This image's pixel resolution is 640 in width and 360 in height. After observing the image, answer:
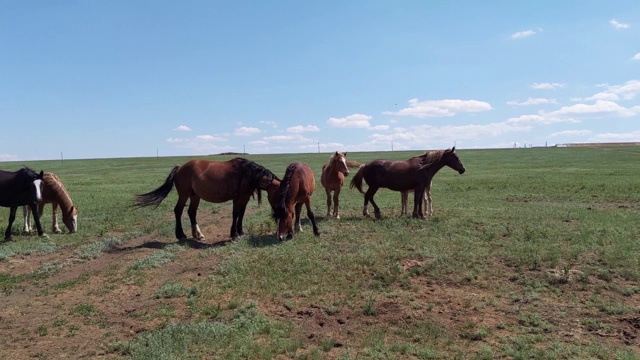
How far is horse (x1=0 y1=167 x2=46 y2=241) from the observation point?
1284cm

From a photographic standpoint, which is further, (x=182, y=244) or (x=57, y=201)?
(x=57, y=201)

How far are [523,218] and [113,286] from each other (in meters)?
11.5

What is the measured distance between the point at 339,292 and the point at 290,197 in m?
4.09

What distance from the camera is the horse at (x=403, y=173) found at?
573 inches

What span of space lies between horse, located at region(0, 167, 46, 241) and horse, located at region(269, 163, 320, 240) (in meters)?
6.89

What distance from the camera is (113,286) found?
26.8 ft

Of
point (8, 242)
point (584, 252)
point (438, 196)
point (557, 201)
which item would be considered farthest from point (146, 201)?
point (557, 201)

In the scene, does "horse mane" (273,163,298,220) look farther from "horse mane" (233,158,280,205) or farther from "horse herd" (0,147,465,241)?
"horse mane" (233,158,280,205)

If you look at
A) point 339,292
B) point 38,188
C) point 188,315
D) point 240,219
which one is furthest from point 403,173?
point 38,188

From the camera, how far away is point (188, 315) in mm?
Result: 6730

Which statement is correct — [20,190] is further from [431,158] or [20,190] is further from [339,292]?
[431,158]

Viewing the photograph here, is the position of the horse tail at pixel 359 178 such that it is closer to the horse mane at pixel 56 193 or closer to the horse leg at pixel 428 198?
the horse leg at pixel 428 198

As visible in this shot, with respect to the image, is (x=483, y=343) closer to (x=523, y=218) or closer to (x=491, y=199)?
(x=523, y=218)

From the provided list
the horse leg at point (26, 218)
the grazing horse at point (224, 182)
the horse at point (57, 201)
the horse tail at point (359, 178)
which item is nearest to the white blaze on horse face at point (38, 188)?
the horse at point (57, 201)
